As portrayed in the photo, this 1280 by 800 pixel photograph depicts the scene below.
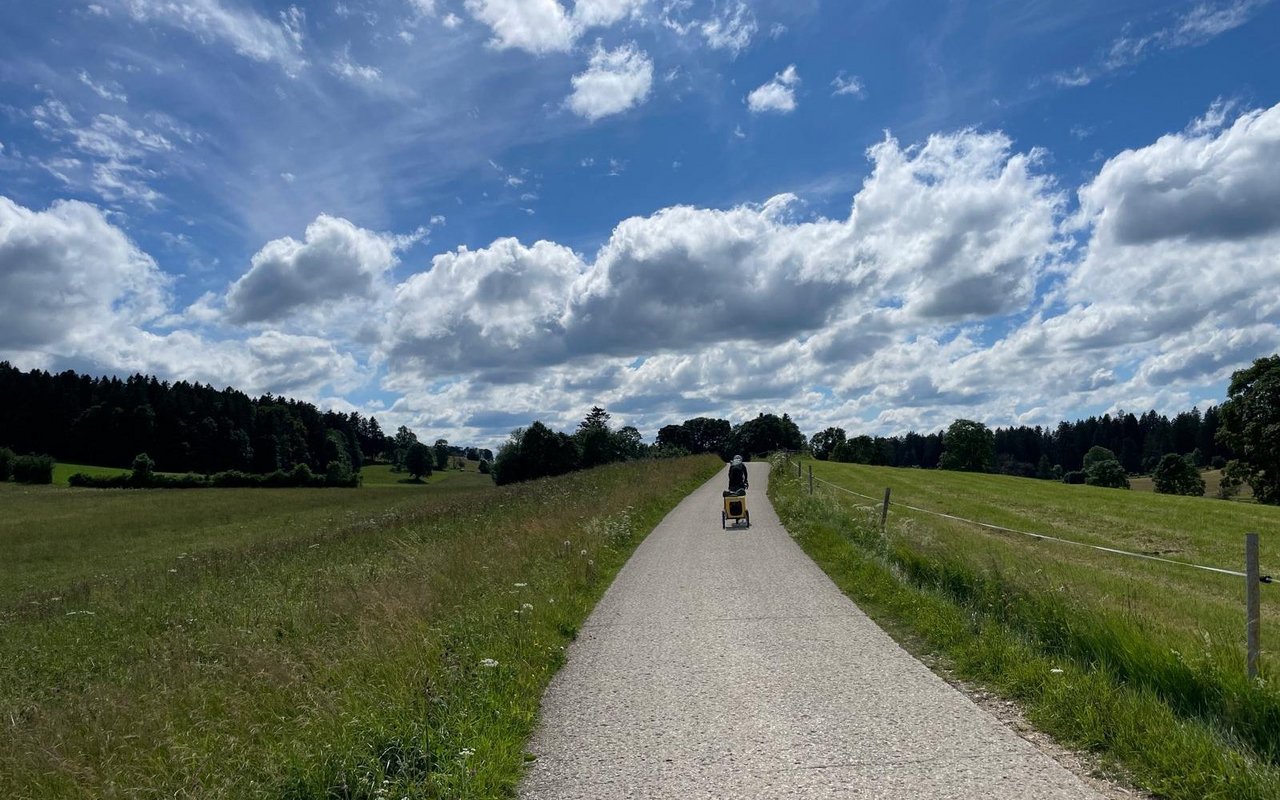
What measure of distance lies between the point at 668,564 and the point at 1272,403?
155ft

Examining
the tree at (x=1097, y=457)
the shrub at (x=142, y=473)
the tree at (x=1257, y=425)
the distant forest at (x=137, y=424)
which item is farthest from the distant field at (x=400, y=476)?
the tree at (x=1257, y=425)

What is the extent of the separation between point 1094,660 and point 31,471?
306 feet

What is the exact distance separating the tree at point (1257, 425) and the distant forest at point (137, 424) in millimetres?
100122

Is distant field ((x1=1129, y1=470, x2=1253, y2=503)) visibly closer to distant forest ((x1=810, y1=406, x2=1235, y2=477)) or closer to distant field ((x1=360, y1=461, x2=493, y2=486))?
distant forest ((x1=810, y1=406, x2=1235, y2=477))

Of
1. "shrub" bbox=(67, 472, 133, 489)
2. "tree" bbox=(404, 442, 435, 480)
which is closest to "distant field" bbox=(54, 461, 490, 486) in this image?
"shrub" bbox=(67, 472, 133, 489)

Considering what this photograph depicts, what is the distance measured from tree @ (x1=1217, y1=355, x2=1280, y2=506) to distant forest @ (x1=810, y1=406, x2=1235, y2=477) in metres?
68.3

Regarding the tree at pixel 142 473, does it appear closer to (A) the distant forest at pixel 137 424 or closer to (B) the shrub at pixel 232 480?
(B) the shrub at pixel 232 480

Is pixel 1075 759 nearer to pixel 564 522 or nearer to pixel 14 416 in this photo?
pixel 564 522

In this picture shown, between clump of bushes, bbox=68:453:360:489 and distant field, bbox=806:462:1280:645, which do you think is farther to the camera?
clump of bushes, bbox=68:453:360:489

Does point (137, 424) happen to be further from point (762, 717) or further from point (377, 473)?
point (762, 717)

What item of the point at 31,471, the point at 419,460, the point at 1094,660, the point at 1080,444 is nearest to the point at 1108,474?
the point at 1080,444

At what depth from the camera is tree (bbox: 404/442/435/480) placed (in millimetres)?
138000

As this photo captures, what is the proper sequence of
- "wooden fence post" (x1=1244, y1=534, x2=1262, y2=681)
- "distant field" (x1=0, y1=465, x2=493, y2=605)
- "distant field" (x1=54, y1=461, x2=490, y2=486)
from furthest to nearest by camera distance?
"distant field" (x1=54, y1=461, x2=490, y2=486), "distant field" (x1=0, y1=465, x2=493, y2=605), "wooden fence post" (x1=1244, y1=534, x2=1262, y2=681)

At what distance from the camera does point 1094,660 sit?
6953 mm
